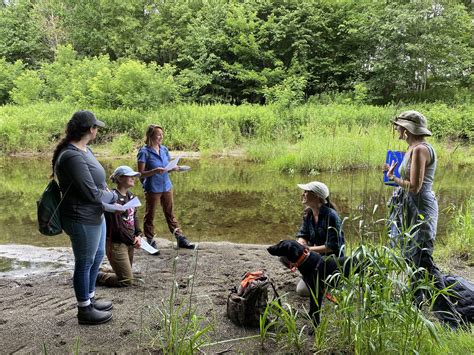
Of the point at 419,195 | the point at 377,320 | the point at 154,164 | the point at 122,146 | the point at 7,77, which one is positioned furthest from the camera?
the point at 7,77

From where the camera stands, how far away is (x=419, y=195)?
314cm

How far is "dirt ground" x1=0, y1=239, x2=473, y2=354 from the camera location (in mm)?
2811

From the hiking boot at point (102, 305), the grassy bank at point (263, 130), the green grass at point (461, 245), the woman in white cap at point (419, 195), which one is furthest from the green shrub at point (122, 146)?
the woman in white cap at point (419, 195)

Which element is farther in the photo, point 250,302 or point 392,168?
point 392,168

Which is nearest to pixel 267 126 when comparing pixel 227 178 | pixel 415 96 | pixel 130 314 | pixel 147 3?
pixel 227 178

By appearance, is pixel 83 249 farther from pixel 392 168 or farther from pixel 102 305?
pixel 392 168

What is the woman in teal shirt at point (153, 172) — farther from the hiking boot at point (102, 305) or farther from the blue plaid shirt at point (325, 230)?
the blue plaid shirt at point (325, 230)

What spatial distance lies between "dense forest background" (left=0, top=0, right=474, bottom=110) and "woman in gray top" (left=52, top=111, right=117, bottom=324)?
13.1 meters

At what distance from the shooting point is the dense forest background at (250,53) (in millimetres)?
16000

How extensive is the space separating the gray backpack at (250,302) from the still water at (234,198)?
2.93 feet

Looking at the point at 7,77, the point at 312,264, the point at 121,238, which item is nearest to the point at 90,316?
the point at 121,238

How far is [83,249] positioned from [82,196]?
0.38 meters

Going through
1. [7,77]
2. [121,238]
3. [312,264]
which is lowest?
[121,238]

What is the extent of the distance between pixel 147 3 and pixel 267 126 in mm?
15821
